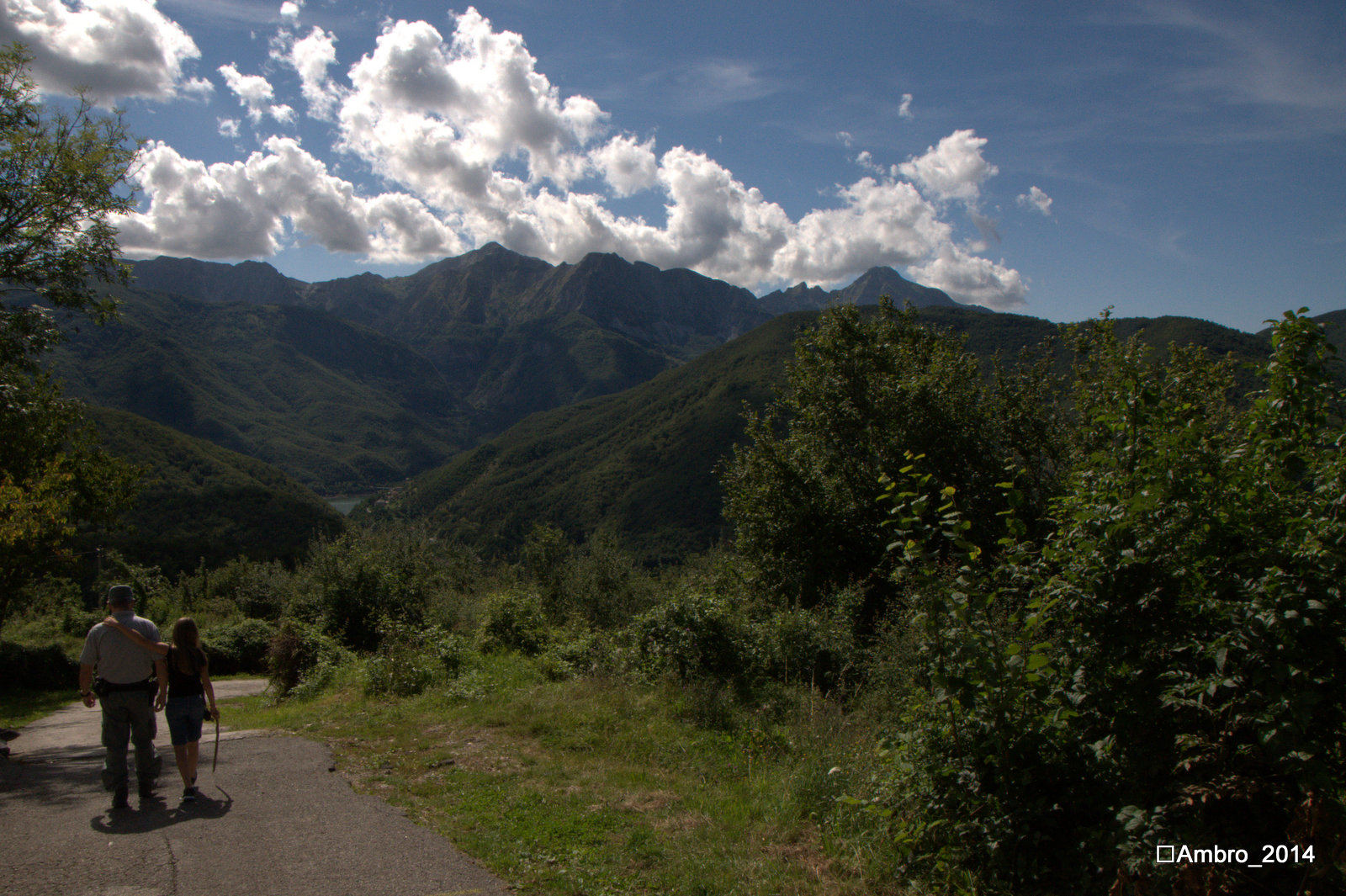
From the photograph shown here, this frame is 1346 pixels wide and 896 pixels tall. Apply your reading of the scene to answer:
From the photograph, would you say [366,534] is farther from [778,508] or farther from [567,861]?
[567,861]

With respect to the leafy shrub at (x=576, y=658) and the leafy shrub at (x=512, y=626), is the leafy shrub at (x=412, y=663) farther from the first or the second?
the leafy shrub at (x=576, y=658)

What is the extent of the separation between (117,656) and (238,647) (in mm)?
21891

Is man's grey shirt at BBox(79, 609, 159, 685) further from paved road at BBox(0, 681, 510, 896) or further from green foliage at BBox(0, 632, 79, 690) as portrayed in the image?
green foliage at BBox(0, 632, 79, 690)

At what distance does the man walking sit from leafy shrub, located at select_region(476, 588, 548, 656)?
8633 mm

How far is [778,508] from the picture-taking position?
16859 mm

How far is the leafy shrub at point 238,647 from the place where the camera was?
2408 cm

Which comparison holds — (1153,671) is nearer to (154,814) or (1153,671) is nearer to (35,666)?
(154,814)

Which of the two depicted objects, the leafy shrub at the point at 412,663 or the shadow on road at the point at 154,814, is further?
the leafy shrub at the point at 412,663

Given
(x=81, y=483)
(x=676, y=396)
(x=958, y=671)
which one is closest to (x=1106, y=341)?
(x=958, y=671)

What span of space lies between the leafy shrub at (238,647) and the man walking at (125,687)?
20.0 meters

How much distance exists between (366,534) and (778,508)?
1899 centimetres

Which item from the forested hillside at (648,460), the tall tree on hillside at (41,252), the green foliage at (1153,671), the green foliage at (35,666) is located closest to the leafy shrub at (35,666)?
the green foliage at (35,666)

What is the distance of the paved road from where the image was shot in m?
4.61

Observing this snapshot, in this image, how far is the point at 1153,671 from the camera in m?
3.99
